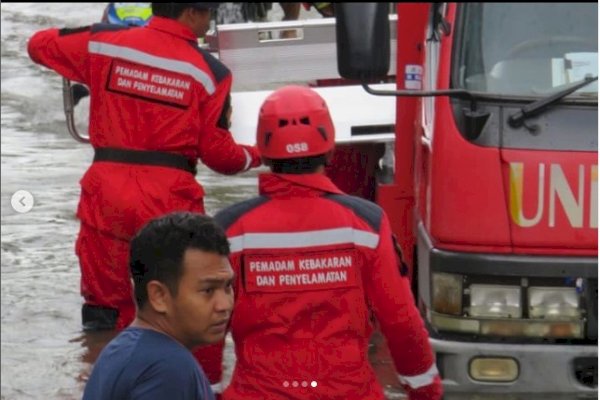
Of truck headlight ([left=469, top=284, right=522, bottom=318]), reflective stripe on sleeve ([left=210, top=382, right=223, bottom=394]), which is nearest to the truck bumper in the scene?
truck headlight ([left=469, top=284, right=522, bottom=318])

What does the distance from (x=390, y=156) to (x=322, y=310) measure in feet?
8.92

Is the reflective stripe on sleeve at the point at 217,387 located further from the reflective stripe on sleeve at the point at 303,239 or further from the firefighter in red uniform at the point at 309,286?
the reflective stripe on sleeve at the point at 303,239

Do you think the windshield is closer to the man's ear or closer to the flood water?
the flood water

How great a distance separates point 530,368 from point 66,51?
250 centimetres

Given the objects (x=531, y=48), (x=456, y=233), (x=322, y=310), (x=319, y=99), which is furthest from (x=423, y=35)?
(x=322, y=310)

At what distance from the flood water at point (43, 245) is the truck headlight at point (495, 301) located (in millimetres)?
1290

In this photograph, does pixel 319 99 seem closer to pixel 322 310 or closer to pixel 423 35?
pixel 322 310

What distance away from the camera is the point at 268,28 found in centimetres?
729

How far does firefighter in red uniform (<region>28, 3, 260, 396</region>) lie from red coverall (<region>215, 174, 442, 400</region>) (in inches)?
86.3

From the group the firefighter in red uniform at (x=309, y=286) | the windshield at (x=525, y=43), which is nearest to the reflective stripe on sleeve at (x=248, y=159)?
the windshield at (x=525, y=43)

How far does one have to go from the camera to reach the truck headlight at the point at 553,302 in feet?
18.3

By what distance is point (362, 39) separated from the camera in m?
5.40

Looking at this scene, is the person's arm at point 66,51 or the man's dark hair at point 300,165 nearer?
the man's dark hair at point 300,165

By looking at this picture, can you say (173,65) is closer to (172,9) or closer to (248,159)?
(172,9)
